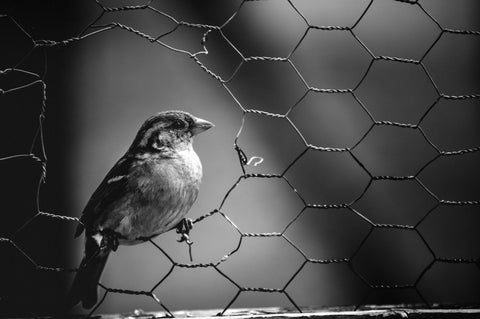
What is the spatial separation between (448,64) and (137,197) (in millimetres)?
1330

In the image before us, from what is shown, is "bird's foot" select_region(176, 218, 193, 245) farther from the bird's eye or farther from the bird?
the bird's eye

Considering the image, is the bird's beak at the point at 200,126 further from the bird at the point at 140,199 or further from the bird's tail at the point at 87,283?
the bird's tail at the point at 87,283

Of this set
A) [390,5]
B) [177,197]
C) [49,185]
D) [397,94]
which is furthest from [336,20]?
[177,197]

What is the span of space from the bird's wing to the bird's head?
4 centimetres

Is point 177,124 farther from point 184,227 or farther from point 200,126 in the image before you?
point 184,227

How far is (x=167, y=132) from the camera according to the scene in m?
0.89

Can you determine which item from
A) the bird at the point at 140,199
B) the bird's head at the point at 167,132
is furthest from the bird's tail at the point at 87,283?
the bird's head at the point at 167,132

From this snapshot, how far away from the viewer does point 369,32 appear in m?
1.76

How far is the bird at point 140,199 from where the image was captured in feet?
2.81

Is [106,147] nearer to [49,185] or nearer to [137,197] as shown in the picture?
[49,185]

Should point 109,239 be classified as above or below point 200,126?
below

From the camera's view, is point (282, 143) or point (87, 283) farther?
point (282, 143)

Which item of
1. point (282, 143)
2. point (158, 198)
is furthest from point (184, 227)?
point (282, 143)

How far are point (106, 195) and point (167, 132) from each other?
0.11 meters
